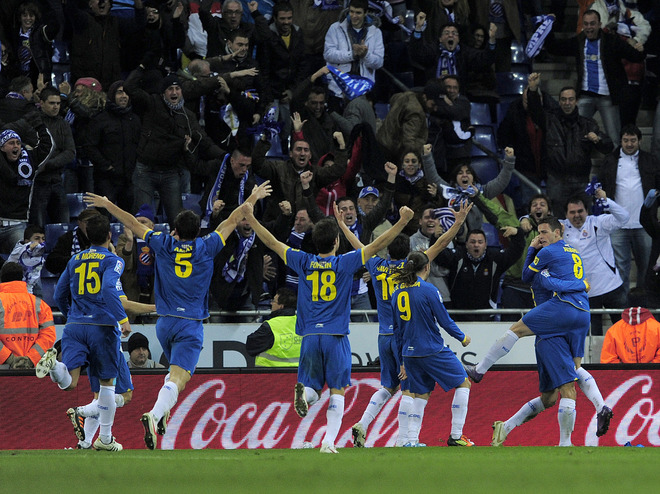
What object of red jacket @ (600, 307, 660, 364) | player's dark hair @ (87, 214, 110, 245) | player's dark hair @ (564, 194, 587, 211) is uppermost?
player's dark hair @ (87, 214, 110, 245)

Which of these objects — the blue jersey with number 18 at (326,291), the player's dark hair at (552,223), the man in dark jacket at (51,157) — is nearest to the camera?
the blue jersey with number 18 at (326,291)

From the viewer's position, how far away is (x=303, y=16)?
58.9ft

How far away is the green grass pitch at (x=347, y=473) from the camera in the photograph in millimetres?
8984

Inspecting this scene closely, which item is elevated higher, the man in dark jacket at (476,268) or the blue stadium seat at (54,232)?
the blue stadium seat at (54,232)

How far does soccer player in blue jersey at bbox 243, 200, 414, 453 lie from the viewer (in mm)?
10227

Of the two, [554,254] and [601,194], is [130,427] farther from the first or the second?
[601,194]

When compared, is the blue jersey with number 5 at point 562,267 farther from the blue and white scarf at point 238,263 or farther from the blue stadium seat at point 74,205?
the blue stadium seat at point 74,205

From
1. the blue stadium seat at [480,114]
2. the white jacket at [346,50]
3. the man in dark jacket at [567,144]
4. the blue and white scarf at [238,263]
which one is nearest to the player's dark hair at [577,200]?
the man in dark jacket at [567,144]

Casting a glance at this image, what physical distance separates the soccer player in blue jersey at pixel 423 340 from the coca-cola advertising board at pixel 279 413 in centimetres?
126

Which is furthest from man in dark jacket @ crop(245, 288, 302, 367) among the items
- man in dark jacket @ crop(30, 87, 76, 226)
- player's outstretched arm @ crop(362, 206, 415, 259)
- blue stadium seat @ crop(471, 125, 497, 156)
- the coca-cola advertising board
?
blue stadium seat @ crop(471, 125, 497, 156)

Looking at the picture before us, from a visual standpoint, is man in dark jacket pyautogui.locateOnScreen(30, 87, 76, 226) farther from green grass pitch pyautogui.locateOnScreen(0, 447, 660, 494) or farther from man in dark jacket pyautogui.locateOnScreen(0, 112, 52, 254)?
green grass pitch pyautogui.locateOnScreen(0, 447, 660, 494)

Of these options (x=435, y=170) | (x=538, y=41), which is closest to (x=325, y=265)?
(x=435, y=170)

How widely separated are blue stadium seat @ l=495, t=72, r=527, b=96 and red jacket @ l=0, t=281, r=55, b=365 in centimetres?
879

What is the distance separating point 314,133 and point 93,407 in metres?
6.34
